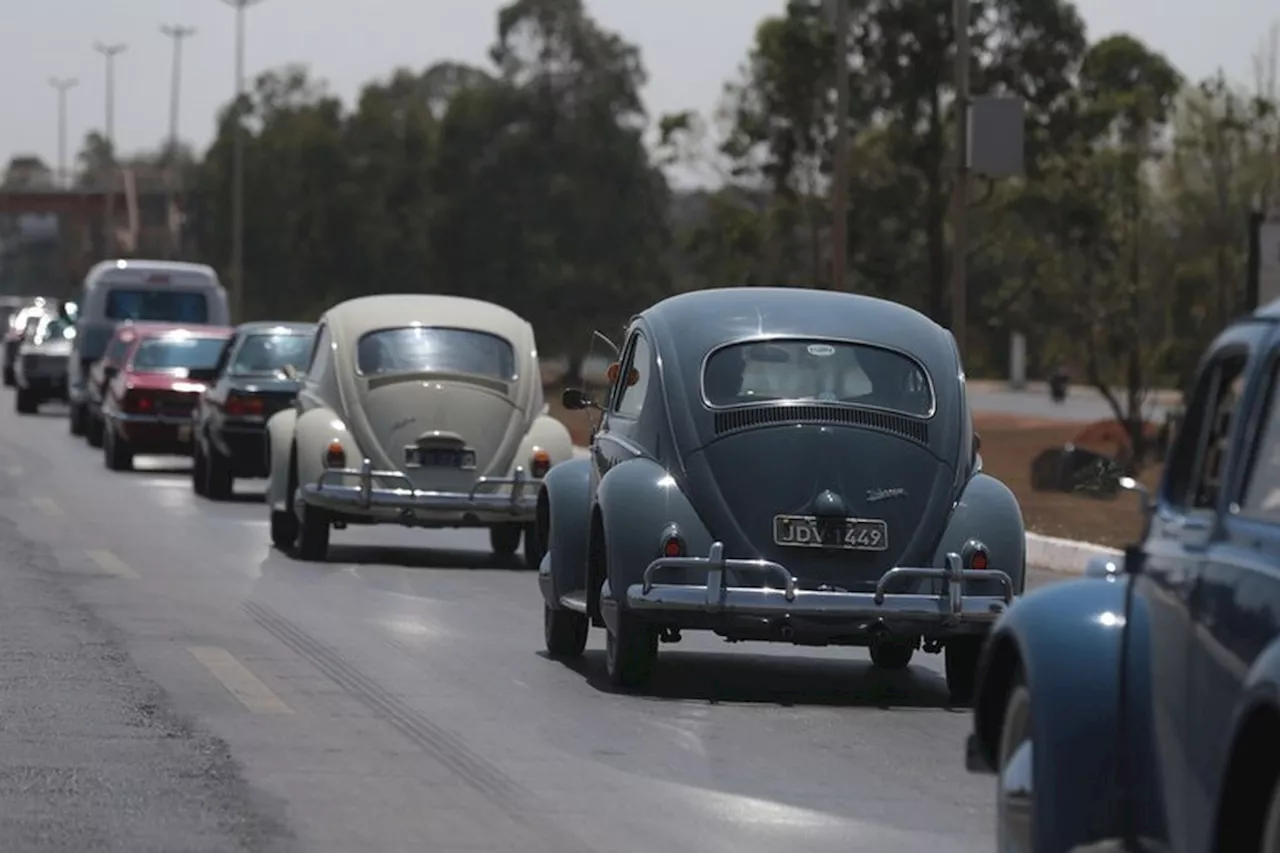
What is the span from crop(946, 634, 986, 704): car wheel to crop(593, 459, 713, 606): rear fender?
4.34ft

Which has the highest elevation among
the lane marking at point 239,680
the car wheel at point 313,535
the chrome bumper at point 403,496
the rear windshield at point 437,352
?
the rear windshield at point 437,352

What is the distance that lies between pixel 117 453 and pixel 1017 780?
25.8 m

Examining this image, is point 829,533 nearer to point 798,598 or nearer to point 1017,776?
point 798,598

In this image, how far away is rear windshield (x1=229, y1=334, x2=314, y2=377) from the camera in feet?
91.5

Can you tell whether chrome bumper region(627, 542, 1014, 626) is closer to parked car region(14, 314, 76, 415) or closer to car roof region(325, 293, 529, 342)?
car roof region(325, 293, 529, 342)

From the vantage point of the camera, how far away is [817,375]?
1297 centimetres

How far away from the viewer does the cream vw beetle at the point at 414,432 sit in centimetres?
1962

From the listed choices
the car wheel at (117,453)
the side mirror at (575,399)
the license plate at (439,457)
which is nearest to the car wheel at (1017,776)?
the side mirror at (575,399)

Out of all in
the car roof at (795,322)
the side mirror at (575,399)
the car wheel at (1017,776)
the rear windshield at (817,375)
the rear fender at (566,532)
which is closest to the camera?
the car wheel at (1017,776)

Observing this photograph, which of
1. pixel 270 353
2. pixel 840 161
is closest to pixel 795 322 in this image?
pixel 270 353

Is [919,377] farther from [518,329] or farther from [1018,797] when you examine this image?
[518,329]

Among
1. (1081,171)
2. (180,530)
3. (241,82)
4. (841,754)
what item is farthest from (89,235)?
(841,754)

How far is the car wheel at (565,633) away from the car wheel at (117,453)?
60.3 ft

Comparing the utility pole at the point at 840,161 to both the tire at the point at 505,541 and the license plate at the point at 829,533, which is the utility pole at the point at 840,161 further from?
the license plate at the point at 829,533
